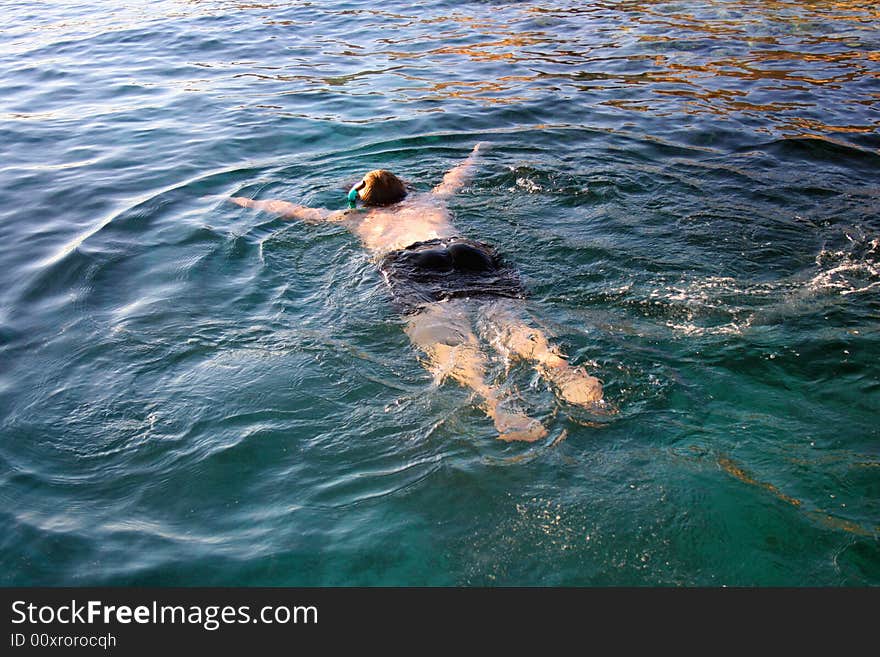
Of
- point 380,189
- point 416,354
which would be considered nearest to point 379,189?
point 380,189

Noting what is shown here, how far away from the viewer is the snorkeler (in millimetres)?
4473

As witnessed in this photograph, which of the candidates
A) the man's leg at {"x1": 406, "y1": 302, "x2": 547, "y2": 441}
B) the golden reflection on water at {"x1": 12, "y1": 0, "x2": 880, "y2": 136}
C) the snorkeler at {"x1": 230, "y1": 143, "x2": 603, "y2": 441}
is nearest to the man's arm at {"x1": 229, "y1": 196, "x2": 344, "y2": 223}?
the snorkeler at {"x1": 230, "y1": 143, "x2": 603, "y2": 441}

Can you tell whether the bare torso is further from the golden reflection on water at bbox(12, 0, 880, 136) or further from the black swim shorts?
the golden reflection on water at bbox(12, 0, 880, 136)

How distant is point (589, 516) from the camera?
366 centimetres

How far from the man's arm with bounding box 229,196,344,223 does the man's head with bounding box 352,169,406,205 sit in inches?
11.5

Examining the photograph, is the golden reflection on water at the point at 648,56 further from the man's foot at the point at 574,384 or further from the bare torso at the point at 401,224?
the man's foot at the point at 574,384

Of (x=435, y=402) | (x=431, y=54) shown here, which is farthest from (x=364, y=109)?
(x=435, y=402)

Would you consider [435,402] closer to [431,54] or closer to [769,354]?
[769,354]

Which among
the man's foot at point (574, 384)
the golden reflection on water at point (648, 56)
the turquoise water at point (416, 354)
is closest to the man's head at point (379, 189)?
the turquoise water at point (416, 354)

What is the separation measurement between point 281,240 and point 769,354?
4.17 meters

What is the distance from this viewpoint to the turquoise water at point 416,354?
11.9 ft

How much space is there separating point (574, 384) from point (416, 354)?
111cm

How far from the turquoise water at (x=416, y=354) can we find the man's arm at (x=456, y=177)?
0.66 feet

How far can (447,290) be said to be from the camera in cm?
543
